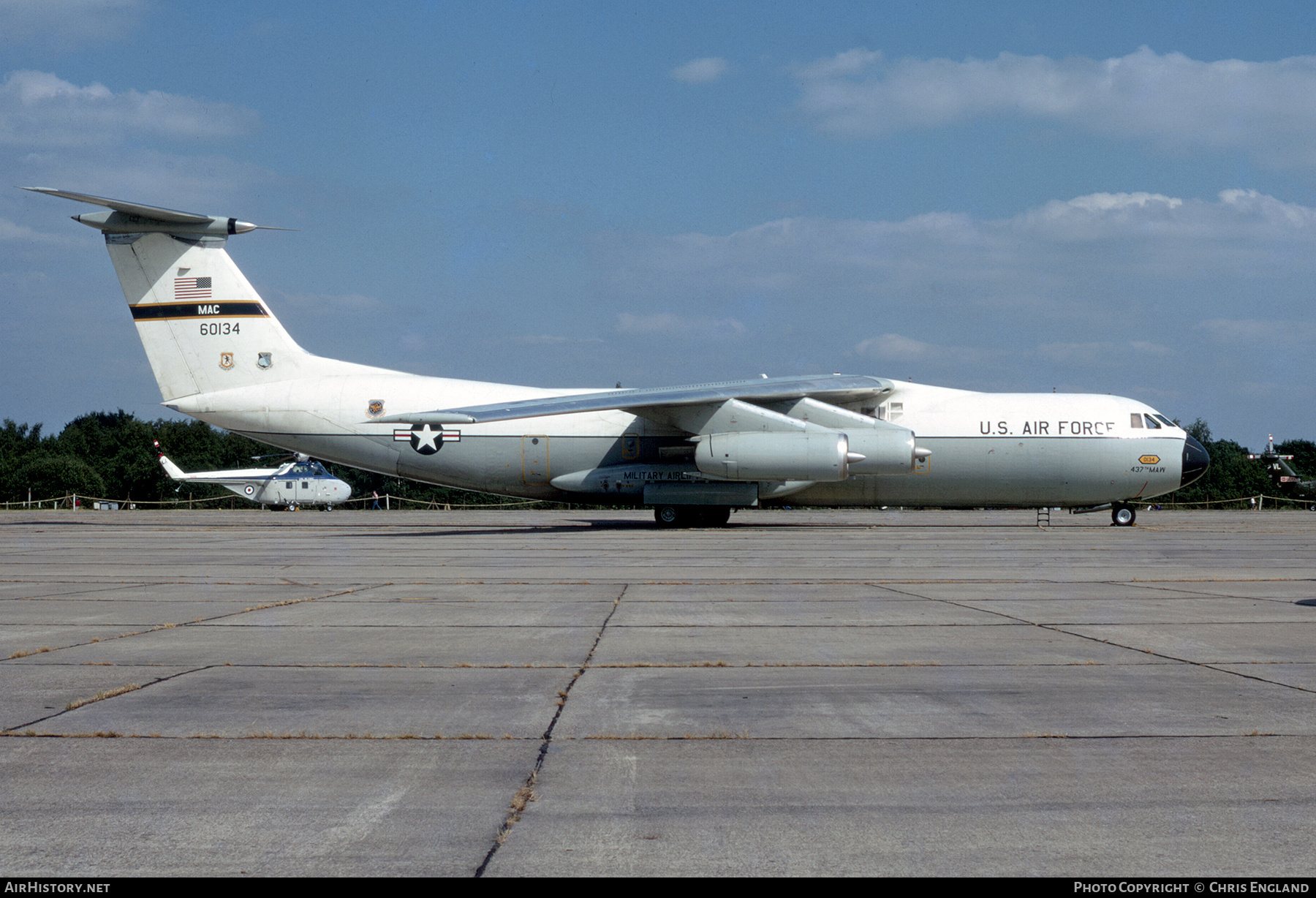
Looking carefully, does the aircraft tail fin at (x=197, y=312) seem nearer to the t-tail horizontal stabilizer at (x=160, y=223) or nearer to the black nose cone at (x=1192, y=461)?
the t-tail horizontal stabilizer at (x=160, y=223)

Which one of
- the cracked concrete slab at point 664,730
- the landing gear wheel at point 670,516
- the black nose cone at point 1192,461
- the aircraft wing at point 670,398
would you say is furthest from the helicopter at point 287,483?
the cracked concrete slab at point 664,730

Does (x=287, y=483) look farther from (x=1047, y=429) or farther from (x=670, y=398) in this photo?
(x=1047, y=429)

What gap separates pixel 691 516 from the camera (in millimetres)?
26016

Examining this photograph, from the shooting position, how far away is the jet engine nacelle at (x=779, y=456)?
75.0 ft

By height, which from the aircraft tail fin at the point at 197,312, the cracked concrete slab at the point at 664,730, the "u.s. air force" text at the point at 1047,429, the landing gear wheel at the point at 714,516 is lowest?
the cracked concrete slab at the point at 664,730

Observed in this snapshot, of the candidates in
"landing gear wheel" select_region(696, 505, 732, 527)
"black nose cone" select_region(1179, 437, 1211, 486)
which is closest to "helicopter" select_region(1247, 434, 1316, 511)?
"black nose cone" select_region(1179, 437, 1211, 486)

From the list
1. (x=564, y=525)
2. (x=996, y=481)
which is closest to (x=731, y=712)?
(x=996, y=481)

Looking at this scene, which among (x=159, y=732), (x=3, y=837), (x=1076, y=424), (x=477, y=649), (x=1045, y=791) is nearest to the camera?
(x=3, y=837)

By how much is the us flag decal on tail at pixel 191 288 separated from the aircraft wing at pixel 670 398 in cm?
607

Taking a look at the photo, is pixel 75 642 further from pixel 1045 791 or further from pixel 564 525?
pixel 564 525

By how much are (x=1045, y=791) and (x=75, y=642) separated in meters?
7.21

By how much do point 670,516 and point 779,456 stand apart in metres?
3.97

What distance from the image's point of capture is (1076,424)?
24.7 m

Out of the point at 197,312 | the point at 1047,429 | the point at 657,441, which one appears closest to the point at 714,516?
the point at 657,441
